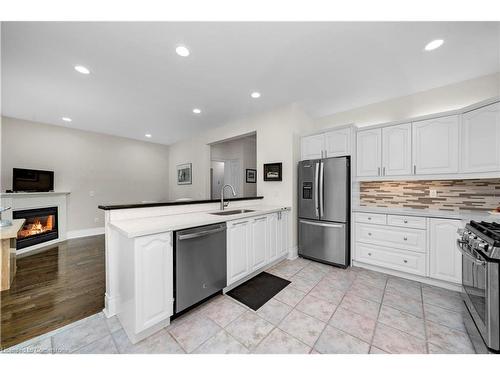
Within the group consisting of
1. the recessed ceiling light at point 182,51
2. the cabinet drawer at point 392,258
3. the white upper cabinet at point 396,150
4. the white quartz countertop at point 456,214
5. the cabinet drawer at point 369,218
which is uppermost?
the recessed ceiling light at point 182,51

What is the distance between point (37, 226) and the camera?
3787 mm

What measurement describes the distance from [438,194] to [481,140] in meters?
0.85

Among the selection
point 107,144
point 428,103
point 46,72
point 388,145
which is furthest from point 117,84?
point 428,103

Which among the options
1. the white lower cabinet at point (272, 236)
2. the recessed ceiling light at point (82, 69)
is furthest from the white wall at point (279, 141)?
the recessed ceiling light at point (82, 69)

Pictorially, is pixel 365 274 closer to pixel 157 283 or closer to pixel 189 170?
pixel 157 283

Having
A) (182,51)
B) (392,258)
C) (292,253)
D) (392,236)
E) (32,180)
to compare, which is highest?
(182,51)

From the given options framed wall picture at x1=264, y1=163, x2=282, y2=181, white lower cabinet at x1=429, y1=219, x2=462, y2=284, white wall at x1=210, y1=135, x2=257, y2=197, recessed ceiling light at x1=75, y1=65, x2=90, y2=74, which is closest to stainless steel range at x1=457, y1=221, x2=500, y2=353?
white lower cabinet at x1=429, y1=219, x2=462, y2=284

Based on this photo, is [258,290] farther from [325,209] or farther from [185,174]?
[185,174]

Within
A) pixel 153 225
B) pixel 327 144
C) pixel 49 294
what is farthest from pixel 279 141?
pixel 49 294

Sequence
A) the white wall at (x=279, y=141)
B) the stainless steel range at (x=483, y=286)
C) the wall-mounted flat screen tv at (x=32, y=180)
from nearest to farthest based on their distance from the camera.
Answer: the stainless steel range at (x=483, y=286)
the white wall at (x=279, y=141)
the wall-mounted flat screen tv at (x=32, y=180)

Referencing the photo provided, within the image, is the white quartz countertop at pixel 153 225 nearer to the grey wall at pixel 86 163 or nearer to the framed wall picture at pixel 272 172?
the framed wall picture at pixel 272 172

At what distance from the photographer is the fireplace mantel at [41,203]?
3.41 m

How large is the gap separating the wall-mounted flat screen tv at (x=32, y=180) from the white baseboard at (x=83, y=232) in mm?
1136

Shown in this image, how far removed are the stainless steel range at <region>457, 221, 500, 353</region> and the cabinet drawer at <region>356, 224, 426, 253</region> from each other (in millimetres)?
701
